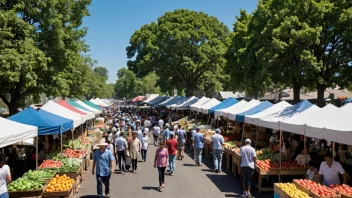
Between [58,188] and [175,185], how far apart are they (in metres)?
4.32

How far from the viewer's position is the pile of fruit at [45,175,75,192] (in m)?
9.02

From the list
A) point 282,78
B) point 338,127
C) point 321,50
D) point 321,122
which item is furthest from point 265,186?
point 321,50

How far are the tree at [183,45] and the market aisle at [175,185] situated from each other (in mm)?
25788

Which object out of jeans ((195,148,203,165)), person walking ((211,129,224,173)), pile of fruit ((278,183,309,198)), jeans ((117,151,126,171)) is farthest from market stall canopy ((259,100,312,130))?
jeans ((117,151,126,171))

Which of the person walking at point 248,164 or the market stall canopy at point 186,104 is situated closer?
the person walking at point 248,164

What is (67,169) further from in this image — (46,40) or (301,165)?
(46,40)

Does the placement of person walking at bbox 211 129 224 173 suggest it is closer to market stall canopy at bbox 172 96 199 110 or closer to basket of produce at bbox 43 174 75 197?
basket of produce at bbox 43 174 75 197

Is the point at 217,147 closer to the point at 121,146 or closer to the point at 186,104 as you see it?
the point at 121,146

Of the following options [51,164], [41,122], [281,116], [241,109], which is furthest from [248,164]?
[241,109]

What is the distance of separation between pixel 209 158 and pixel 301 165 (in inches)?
279

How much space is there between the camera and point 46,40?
65.4 ft

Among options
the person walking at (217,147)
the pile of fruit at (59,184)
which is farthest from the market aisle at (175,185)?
the pile of fruit at (59,184)

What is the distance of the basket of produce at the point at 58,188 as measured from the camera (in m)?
8.86

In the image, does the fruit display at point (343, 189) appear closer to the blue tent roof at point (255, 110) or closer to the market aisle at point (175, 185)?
the market aisle at point (175, 185)
